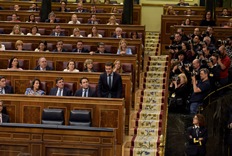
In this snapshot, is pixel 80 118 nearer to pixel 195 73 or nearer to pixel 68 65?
pixel 68 65

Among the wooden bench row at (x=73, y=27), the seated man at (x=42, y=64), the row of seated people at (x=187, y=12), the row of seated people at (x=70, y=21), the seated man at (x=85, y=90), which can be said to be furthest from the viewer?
the row of seated people at (x=187, y=12)

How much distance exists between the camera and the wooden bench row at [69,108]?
26.7 ft

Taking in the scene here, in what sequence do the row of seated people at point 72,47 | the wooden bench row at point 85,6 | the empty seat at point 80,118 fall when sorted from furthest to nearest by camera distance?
the wooden bench row at point 85,6 < the row of seated people at point 72,47 < the empty seat at point 80,118

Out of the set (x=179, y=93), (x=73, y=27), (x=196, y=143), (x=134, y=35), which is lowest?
(x=196, y=143)

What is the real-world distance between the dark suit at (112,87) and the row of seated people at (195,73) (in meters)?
0.99

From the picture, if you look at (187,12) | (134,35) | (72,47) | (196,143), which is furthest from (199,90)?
(187,12)

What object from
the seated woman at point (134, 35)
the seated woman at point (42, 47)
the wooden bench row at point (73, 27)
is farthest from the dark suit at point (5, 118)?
the wooden bench row at point (73, 27)

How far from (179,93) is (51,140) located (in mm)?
2900

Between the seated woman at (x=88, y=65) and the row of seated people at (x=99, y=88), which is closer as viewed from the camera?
the row of seated people at (x=99, y=88)

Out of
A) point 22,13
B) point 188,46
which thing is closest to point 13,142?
point 188,46

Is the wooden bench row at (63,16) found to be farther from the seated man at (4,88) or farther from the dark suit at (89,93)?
the dark suit at (89,93)

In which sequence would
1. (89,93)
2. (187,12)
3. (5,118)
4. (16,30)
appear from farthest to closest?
(187,12) → (16,30) → (89,93) → (5,118)

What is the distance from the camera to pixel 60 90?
28.6ft

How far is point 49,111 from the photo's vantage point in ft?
25.9
